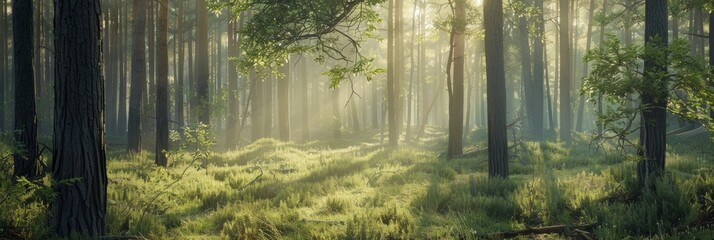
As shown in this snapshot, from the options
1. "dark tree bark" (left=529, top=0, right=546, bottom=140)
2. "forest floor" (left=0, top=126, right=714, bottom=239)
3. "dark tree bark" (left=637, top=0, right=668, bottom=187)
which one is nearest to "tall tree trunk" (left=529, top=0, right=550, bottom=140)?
"dark tree bark" (left=529, top=0, right=546, bottom=140)

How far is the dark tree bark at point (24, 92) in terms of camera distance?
29.3ft

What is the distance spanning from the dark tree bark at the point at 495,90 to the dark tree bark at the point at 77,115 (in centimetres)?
748

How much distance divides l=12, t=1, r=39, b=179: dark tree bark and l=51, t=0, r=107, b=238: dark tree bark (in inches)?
155

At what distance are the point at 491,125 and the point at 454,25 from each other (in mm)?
4818

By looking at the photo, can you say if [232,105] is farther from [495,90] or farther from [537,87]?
[495,90]

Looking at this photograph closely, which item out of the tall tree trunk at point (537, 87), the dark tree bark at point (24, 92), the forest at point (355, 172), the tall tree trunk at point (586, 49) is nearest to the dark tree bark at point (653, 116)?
the forest at point (355, 172)

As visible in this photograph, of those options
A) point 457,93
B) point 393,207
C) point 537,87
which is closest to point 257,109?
point 457,93

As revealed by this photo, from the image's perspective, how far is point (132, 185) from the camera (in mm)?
10430

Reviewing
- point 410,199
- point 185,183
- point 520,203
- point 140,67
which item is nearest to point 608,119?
point 520,203

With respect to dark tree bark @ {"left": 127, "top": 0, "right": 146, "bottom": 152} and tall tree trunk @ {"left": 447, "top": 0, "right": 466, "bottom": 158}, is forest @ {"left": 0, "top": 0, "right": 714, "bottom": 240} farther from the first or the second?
dark tree bark @ {"left": 127, "top": 0, "right": 146, "bottom": 152}

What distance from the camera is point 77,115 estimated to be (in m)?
5.66

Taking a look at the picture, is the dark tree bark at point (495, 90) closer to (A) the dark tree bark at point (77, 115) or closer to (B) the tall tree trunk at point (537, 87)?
(A) the dark tree bark at point (77, 115)

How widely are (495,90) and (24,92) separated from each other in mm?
9655

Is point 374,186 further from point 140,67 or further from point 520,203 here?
point 140,67
